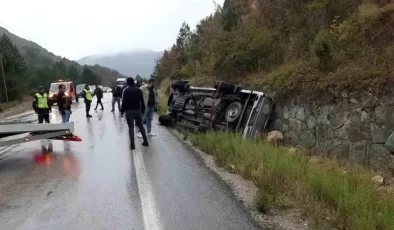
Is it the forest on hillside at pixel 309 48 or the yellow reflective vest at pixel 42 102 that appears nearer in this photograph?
the forest on hillside at pixel 309 48

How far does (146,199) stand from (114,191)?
784 mm

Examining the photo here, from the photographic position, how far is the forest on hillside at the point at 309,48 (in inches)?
411

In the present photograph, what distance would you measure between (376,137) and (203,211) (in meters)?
5.40

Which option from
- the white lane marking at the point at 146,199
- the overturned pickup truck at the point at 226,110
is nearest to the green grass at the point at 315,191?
the white lane marking at the point at 146,199

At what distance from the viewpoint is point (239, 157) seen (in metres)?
8.78

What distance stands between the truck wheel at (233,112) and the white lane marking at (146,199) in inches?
183

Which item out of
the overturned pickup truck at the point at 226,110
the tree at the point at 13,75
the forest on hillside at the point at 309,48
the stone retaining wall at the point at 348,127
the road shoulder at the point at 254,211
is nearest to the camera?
the road shoulder at the point at 254,211

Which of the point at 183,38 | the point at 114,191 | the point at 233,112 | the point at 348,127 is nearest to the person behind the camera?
the point at 114,191

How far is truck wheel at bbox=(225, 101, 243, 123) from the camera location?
12.9m

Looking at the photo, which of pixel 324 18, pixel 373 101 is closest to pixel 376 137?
pixel 373 101

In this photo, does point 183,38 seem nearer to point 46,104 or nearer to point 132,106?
point 46,104

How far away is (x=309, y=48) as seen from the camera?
44.6 feet

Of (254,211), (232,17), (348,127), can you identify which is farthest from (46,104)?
(254,211)

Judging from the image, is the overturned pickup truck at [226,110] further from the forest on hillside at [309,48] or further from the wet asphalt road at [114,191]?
the wet asphalt road at [114,191]
